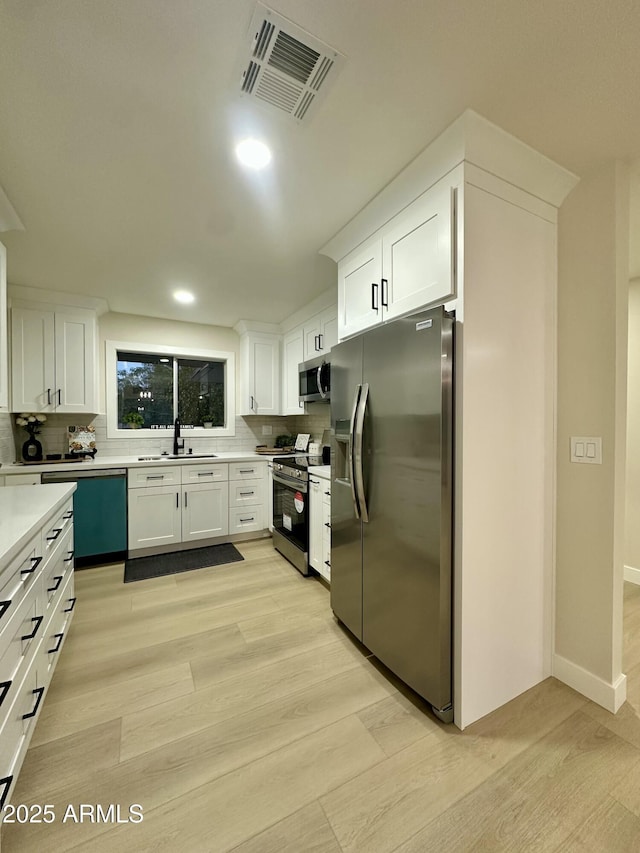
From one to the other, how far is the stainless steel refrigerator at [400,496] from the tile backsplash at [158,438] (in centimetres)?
210

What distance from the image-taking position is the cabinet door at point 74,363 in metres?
3.35

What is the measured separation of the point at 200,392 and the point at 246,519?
1.68m

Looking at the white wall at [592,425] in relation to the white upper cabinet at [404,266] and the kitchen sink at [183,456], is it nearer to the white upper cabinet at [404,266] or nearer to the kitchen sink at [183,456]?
the white upper cabinet at [404,266]

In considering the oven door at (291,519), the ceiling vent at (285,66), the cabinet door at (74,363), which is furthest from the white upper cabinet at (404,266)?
the cabinet door at (74,363)

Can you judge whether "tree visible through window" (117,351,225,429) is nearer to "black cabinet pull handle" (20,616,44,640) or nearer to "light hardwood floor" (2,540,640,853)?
"light hardwood floor" (2,540,640,853)

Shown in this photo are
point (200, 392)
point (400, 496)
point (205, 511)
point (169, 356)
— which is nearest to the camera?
point (400, 496)

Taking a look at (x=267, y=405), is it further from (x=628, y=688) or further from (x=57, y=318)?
(x=628, y=688)

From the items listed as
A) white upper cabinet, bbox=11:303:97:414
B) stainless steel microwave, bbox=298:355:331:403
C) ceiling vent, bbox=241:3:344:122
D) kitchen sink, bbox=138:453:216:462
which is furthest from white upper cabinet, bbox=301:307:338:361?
white upper cabinet, bbox=11:303:97:414

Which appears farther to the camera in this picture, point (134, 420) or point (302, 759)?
point (134, 420)

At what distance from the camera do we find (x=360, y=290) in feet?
7.14

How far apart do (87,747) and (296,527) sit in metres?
1.95

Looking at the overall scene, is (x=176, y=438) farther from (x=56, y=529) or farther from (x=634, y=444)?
(x=634, y=444)

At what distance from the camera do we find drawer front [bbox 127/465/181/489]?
338 centimetres

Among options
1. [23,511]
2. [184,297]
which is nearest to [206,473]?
[184,297]
